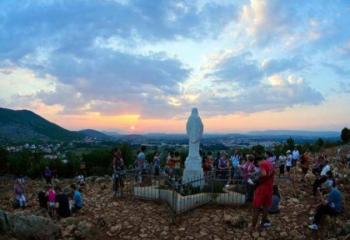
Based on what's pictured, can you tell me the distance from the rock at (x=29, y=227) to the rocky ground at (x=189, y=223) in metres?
0.23

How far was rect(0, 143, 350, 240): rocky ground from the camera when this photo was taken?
Result: 927 cm

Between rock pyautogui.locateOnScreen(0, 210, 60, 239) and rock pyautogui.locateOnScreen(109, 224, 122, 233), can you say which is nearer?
rock pyautogui.locateOnScreen(0, 210, 60, 239)

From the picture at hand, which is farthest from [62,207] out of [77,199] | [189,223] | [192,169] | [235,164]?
[235,164]

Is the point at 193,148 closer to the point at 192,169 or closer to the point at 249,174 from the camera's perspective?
the point at 192,169

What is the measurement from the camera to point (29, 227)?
373 inches

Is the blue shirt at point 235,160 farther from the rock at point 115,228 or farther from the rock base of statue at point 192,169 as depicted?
the rock at point 115,228

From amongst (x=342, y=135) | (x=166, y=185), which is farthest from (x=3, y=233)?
(x=342, y=135)

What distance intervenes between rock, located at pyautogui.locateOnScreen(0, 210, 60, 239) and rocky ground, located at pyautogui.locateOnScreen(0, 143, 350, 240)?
9.1 inches

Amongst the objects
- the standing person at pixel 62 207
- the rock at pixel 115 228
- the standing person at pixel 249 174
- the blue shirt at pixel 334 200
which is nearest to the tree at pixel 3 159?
the standing person at pixel 62 207

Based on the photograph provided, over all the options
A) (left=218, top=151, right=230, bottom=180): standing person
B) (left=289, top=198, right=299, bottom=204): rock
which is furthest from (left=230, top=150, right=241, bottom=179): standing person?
(left=289, top=198, right=299, bottom=204): rock

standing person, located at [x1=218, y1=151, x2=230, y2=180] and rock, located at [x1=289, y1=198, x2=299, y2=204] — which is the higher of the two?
standing person, located at [x1=218, y1=151, x2=230, y2=180]

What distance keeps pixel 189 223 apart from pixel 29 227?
4.51 meters

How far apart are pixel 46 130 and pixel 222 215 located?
197029mm

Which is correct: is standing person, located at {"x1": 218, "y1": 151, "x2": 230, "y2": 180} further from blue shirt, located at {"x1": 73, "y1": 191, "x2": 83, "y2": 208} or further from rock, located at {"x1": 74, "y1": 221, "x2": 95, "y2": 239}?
rock, located at {"x1": 74, "y1": 221, "x2": 95, "y2": 239}
